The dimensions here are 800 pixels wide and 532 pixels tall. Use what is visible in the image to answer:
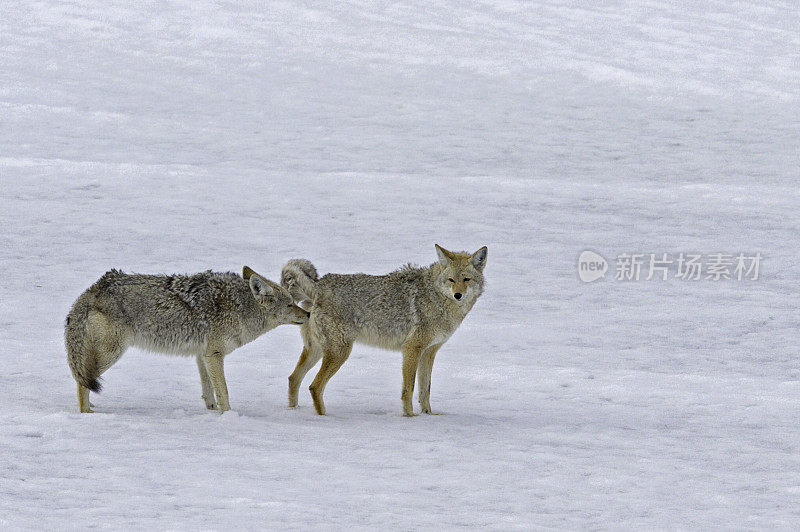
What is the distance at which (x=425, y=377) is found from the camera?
8.36m

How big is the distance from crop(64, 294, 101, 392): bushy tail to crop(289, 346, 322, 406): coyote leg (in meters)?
1.65

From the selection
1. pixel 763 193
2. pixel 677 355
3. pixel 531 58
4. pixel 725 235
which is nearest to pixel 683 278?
pixel 725 235

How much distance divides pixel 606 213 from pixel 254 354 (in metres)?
6.61

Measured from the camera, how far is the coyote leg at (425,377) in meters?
8.27

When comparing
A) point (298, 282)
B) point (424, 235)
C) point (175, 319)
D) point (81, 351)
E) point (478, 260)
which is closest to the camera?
point (81, 351)

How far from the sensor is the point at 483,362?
980 cm

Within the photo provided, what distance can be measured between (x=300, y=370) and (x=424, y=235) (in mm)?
5550

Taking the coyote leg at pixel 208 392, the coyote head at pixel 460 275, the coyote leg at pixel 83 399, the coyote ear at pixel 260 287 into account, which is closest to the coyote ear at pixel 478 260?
the coyote head at pixel 460 275

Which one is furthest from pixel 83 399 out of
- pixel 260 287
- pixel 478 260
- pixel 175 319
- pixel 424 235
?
pixel 424 235

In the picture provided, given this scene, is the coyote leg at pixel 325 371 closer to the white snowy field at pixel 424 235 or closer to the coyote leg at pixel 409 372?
the white snowy field at pixel 424 235

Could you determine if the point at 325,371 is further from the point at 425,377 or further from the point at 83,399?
the point at 83,399

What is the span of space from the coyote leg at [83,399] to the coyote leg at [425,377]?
2747mm

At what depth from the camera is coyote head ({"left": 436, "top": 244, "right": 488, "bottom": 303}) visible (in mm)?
8148

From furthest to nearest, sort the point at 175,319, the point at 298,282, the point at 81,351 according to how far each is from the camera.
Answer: the point at 298,282, the point at 175,319, the point at 81,351
